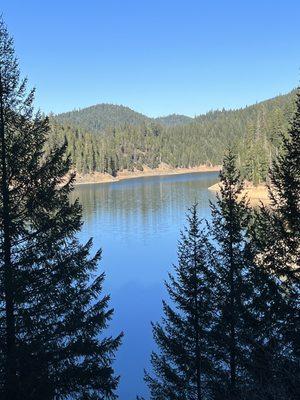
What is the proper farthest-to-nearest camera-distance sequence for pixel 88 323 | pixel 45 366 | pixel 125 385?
pixel 125 385 < pixel 88 323 < pixel 45 366

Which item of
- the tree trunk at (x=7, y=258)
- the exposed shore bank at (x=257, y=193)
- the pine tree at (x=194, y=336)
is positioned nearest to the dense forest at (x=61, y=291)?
the tree trunk at (x=7, y=258)

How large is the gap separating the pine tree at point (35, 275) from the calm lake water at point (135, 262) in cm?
1153

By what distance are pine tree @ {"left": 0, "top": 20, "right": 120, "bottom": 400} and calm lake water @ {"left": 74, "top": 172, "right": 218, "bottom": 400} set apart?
37.8 ft

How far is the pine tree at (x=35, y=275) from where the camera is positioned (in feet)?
37.4

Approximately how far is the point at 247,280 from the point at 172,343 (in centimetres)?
371

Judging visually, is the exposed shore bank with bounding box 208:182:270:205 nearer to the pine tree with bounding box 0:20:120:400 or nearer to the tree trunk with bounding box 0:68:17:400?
the pine tree with bounding box 0:20:120:400

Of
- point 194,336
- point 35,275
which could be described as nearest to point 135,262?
point 194,336

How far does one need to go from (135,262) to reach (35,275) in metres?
34.5

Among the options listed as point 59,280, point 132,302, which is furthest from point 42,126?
point 132,302

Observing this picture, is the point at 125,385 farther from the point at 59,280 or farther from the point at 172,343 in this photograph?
the point at 59,280

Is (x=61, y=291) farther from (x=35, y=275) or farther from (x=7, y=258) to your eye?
(x=7, y=258)

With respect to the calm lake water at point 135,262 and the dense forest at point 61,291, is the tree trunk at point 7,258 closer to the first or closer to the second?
the dense forest at point 61,291

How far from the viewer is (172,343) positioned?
55.4 feet

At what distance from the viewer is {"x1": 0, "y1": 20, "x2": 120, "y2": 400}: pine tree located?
1139 centimetres
